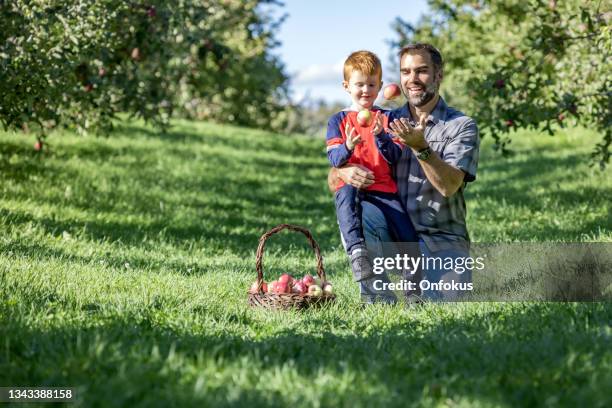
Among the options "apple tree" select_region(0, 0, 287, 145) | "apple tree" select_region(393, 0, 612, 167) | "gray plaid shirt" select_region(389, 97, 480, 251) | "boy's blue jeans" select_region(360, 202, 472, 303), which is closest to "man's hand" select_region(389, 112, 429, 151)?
"gray plaid shirt" select_region(389, 97, 480, 251)

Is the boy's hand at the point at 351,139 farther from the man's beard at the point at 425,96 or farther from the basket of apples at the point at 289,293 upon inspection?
the basket of apples at the point at 289,293

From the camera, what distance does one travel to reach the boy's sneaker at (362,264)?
553 cm

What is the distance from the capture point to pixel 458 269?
227 inches

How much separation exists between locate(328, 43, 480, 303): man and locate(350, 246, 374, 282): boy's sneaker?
108 millimetres

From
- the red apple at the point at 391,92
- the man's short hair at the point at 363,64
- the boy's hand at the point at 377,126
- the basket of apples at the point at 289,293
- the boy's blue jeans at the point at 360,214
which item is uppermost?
the man's short hair at the point at 363,64

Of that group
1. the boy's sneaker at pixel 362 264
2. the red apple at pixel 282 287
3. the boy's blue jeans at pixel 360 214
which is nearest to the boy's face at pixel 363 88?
the boy's blue jeans at pixel 360 214

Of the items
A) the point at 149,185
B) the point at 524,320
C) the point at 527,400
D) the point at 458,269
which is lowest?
the point at 527,400

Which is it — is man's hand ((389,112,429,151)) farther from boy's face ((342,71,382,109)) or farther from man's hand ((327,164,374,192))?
boy's face ((342,71,382,109))

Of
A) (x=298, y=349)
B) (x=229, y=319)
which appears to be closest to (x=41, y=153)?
(x=229, y=319)

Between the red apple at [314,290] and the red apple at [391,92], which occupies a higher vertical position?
the red apple at [391,92]

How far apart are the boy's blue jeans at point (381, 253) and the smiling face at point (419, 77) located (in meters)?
0.90

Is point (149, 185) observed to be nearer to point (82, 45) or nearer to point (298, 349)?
point (82, 45)

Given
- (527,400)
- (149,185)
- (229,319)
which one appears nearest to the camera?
(527,400)

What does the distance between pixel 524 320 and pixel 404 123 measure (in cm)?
144
